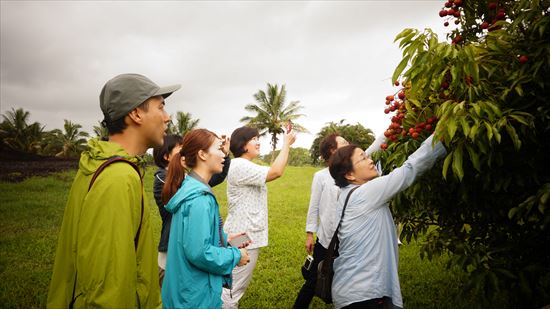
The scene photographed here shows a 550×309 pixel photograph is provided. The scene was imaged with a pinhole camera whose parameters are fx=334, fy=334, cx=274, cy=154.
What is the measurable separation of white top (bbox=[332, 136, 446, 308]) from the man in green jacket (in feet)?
4.73

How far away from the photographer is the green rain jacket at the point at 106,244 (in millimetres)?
1284

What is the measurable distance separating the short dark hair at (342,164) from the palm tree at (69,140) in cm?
4622

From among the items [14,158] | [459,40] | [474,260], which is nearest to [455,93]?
[459,40]

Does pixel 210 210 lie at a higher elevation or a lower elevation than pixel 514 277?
higher

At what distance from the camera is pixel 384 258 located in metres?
2.49

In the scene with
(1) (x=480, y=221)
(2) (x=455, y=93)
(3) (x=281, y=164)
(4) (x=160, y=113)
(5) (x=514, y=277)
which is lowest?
(5) (x=514, y=277)

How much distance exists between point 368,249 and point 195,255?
4.14 feet

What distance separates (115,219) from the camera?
4.36ft

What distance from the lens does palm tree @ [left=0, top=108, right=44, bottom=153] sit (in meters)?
37.9

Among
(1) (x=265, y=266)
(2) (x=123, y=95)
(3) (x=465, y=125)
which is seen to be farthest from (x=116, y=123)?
(1) (x=265, y=266)

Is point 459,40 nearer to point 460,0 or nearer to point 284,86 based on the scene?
point 460,0

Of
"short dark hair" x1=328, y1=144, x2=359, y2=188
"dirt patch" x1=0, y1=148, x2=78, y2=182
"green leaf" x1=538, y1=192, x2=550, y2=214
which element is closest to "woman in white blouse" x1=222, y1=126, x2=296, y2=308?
"short dark hair" x1=328, y1=144, x2=359, y2=188

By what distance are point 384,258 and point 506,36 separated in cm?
166

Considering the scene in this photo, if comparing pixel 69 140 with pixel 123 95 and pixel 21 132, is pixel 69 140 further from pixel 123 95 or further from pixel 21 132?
pixel 123 95
